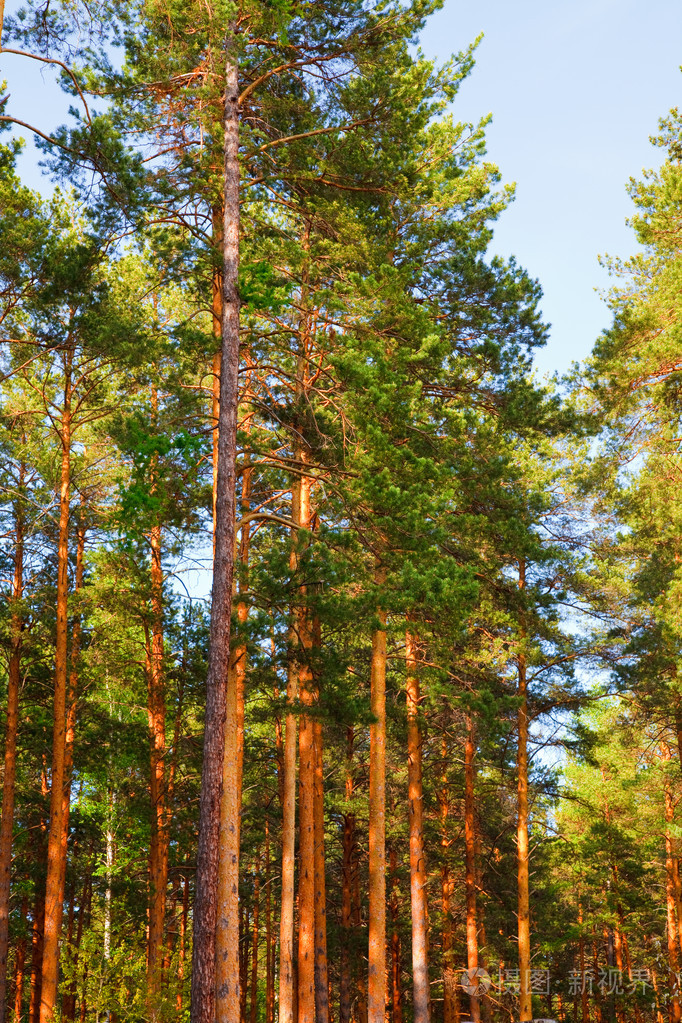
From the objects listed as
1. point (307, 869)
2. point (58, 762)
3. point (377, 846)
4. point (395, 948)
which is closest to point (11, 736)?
point (58, 762)

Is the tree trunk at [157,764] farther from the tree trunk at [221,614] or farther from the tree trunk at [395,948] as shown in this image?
the tree trunk at [395,948]

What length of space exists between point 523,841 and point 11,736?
31.3 ft

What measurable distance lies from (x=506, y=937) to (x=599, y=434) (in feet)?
46.3

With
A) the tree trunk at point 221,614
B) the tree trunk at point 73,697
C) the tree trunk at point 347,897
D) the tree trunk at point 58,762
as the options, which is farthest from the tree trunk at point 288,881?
the tree trunk at point 347,897

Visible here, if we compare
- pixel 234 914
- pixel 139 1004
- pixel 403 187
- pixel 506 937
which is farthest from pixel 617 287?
pixel 506 937

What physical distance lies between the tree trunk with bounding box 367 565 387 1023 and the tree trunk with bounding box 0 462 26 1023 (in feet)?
21.0

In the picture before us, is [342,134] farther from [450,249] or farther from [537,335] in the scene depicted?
[537,335]

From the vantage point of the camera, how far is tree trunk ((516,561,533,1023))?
51.6 ft

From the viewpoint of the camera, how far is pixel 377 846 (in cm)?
1278

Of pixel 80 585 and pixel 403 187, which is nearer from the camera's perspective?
pixel 403 187

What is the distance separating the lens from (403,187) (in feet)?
39.9

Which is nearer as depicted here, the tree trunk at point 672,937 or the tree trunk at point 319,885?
the tree trunk at point 319,885

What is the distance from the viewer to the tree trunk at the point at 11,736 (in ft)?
49.9

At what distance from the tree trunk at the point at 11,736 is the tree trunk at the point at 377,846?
641cm
